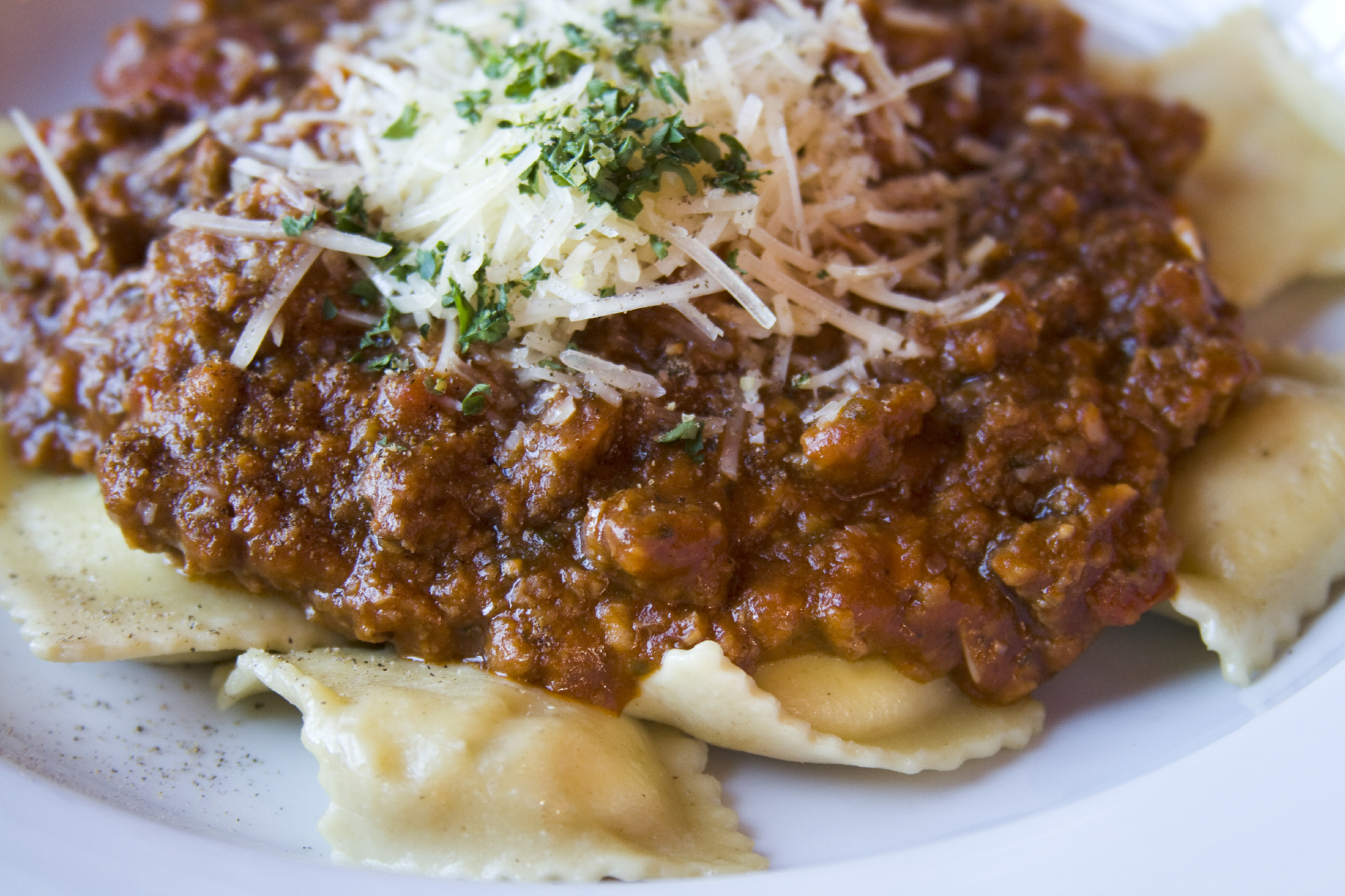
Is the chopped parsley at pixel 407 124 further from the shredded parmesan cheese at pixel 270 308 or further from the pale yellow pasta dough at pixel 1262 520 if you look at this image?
the pale yellow pasta dough at pixel 1262 520

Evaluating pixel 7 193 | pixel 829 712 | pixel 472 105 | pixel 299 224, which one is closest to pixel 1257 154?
pixel 829 712

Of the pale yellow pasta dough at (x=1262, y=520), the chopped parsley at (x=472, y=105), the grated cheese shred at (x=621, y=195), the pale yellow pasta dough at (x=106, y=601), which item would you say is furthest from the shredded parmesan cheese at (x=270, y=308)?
the pale yellow pasta dough at (x=1262, y=520)

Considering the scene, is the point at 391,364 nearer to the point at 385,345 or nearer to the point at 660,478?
the point at 385,345

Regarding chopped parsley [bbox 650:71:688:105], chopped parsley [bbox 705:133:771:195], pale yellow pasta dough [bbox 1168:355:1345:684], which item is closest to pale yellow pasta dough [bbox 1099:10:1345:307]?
pale yellow pasta dough [bbox 1168:355:1345:684]

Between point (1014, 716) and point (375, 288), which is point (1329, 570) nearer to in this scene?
point (1014, 716)

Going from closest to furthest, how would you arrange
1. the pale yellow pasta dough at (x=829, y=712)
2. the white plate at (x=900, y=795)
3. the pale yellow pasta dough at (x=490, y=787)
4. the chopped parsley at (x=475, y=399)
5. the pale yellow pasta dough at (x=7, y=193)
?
the white plate at (x=900, y=795) < the pale yellow pasta dough at (x=490, y=787) < the pale yellow pasta dough at (x=829, y=712) < the chopped parsley at (x=475, y=399) < the pale yellow pasta dough at (x=7, y=193)

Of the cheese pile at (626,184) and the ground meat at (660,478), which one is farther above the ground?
the cheese pile at (626,184)
